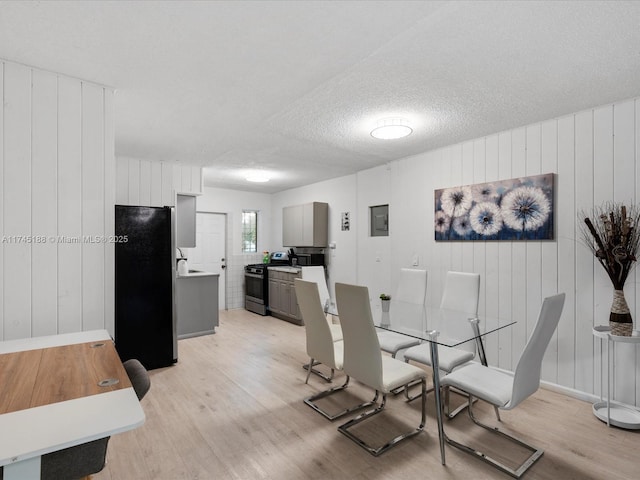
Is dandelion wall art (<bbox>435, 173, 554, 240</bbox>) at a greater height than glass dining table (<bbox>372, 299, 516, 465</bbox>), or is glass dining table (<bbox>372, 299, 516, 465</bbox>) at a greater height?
dandelion wall art (<bbox>435, 173, 554, 240</bbox>)

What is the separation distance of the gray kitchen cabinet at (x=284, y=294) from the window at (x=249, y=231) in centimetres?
108

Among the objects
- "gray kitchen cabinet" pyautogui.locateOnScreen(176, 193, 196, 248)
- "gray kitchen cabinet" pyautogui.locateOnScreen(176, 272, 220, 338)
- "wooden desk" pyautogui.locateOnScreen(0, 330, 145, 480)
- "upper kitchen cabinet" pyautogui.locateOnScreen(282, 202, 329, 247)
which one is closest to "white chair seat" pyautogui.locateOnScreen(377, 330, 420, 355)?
"wooden desk" pyautogui.locateOnScreen(0, 330, 145, 480)

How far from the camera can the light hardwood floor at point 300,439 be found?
201 cm

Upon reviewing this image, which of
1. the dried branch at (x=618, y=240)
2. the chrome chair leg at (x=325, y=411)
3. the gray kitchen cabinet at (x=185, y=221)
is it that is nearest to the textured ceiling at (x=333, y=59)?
the dried branch at (x=618, y=240)

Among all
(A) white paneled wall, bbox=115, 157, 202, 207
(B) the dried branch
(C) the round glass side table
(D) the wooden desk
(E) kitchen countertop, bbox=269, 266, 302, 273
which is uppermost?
(A) white paneled wall, bbox=115, 157, 202, 207

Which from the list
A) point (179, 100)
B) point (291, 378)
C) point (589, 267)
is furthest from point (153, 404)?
point (589, 267)

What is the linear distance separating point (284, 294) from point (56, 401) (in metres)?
→ 4.61

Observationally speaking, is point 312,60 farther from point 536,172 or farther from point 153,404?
point 153,404

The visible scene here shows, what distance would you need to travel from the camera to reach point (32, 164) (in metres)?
2.21

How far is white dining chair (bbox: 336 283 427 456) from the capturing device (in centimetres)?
224

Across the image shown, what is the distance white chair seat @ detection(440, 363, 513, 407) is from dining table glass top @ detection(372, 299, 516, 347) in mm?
250

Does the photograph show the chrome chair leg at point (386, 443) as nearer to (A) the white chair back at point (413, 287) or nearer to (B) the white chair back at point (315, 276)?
(A) the white chair back at point (413, 287)

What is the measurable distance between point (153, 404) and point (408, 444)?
206 centimetres

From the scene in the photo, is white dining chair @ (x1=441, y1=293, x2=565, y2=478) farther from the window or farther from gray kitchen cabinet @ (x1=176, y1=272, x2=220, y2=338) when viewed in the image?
the window
